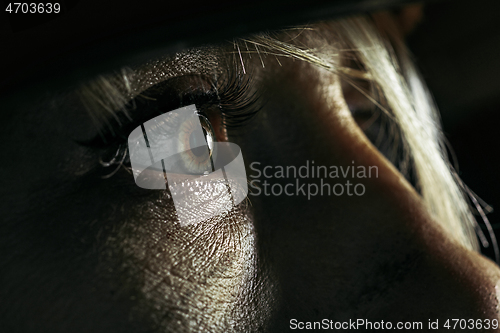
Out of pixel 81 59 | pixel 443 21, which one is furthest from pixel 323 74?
pixel 443 21

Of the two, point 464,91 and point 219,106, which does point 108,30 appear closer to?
point 219,106

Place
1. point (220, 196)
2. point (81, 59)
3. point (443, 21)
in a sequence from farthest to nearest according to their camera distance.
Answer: point (443, 21) < point (220, 196) < point (81, 59)

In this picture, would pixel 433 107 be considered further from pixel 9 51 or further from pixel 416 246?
pixel 9 51

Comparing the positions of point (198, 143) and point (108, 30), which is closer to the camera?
point (108, 30)

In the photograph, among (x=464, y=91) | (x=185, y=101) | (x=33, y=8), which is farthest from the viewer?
(x=464, y=91)

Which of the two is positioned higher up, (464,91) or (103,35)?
(103,35)

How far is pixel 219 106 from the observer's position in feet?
1.07

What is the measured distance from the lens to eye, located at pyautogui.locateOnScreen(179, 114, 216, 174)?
32 centimetres

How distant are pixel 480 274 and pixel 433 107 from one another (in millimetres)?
439

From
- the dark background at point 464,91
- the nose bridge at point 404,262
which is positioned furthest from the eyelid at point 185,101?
the dark background at point 464,91

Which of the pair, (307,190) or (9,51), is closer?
(9,51)

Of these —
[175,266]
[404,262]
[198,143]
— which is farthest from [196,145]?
[404,262]

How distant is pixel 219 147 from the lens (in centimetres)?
34

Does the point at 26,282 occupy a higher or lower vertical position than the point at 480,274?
higher
